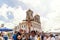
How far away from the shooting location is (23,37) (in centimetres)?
329

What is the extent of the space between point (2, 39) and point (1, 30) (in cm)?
20

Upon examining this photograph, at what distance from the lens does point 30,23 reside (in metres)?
3.29

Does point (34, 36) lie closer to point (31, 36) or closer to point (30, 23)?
point (31, 36)

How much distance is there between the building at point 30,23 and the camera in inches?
128

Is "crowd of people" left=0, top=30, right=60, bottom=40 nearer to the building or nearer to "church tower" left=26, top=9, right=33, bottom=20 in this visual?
the building

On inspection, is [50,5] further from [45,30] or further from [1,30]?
[1,30]

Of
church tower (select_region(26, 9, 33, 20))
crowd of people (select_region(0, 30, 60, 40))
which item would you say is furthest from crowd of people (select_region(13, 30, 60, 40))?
church tower (select_region(26, 9, 33, 20))

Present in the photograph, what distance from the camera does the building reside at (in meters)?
3.25

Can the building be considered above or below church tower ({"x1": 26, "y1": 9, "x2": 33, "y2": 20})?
below

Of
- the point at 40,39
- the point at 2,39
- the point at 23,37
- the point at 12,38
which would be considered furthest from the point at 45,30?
the point at 2,39

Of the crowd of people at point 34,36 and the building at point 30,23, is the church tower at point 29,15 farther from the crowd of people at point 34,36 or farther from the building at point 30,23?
the crowd of people at point 34,36

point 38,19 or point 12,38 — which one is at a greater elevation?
point 38,19

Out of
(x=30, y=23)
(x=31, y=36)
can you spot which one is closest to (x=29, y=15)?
(x=30, y=23)

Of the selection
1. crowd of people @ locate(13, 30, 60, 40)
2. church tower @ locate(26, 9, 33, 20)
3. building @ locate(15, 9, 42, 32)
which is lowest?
crowd of people @ locate(13, 30, 60, 40)
